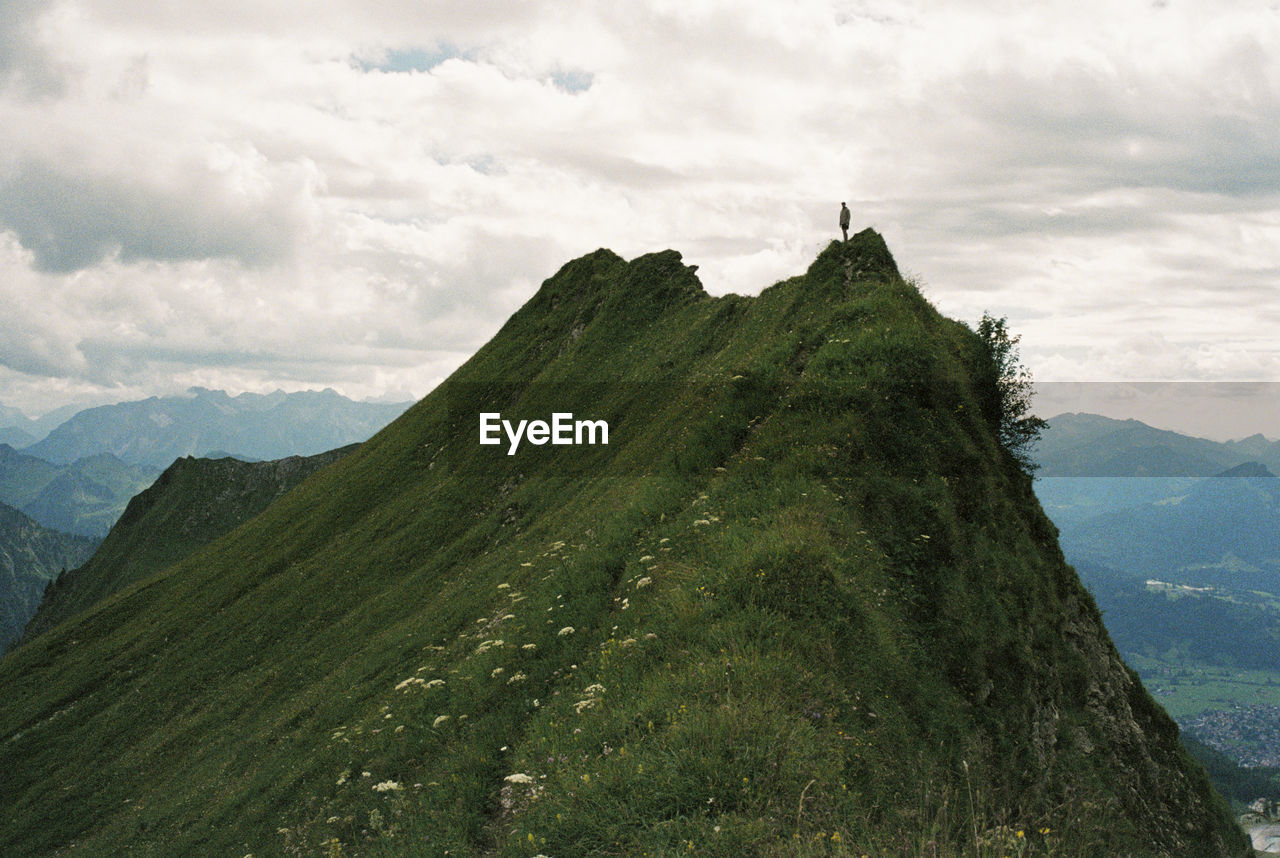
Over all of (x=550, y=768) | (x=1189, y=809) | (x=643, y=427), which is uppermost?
(x=643, y=427)

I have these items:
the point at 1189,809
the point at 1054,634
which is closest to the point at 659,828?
the point at 1054,634

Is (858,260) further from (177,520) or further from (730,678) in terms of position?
(177,520)

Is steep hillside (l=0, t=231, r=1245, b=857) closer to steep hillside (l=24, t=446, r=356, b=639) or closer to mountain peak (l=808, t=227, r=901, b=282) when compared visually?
mountain peak (l=808, t=227, r=901, b=282)

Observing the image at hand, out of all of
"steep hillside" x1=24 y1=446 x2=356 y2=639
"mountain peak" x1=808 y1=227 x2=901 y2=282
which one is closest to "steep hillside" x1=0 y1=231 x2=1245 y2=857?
"mountain peak" x1=808 y1=227 x2=901 y2=282

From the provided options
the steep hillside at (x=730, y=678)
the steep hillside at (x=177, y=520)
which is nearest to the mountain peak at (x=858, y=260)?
the steep hillside at (x=730, y=678)

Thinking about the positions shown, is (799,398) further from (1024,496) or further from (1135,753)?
(1135,753)

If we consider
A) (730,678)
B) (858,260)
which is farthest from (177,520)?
(730,678)
